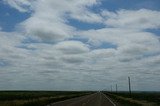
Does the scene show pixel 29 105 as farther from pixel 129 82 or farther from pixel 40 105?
pixel 129 82

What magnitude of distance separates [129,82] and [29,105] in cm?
5658

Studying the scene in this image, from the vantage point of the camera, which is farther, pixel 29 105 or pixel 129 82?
pixel 129 82

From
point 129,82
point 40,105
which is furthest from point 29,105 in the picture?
point 129,82

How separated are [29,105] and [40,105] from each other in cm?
128

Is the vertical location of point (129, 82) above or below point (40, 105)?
above

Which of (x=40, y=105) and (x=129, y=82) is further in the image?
(x=129, y=82)

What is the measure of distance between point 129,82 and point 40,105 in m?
55.5

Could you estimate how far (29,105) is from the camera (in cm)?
3222

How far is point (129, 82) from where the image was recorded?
8588 centimetres

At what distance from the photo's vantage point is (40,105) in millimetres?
33031

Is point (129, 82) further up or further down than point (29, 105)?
further up
